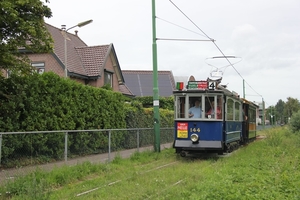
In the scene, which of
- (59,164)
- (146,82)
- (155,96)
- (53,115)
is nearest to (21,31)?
→ (53,115)

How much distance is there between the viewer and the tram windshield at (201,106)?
48.5ft

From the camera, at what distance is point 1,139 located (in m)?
9.06

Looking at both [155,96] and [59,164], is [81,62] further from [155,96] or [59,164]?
[59,164]

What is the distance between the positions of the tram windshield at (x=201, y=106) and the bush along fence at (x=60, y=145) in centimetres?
304

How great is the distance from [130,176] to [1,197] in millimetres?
3806

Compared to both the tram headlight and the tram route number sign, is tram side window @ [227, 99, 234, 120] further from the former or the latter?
the tram route number sign

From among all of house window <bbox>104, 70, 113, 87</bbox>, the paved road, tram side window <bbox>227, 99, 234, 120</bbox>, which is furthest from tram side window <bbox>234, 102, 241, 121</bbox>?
house window <bbox>104, 70, 113, 87</bbox>

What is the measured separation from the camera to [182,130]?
1482 cm

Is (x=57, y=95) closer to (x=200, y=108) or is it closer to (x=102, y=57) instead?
(x=200, y=108)

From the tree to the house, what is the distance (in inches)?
574

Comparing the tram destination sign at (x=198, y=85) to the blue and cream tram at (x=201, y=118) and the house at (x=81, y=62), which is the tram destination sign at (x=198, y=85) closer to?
the blue and cream tram at (x=201, y=118)

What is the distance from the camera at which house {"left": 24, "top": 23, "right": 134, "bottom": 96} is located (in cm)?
2806

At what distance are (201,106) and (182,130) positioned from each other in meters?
1.22

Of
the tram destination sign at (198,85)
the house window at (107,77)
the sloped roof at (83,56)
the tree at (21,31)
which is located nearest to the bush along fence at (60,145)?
the tree at (21,31)
